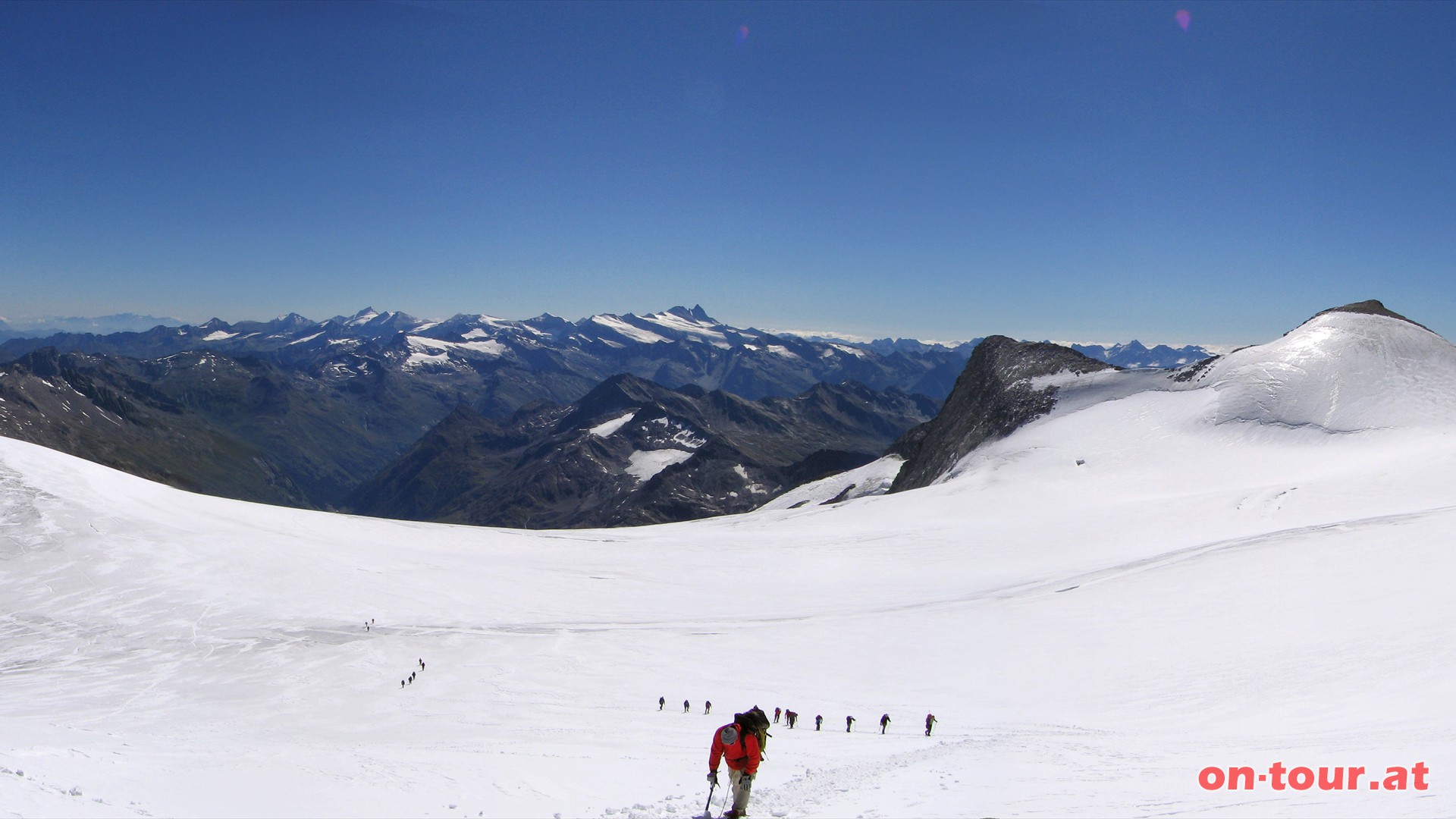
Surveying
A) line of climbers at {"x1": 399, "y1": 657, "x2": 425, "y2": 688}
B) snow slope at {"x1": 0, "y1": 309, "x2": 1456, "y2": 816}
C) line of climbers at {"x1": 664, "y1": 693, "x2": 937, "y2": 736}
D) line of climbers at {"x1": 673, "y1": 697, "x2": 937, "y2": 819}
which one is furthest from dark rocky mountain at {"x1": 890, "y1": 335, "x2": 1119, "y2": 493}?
line of climbers at {"x1": 673, "y1": 697, "x2": 937, "y2": 819}

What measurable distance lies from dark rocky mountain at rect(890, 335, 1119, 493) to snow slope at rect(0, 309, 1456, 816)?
3132 centimetres

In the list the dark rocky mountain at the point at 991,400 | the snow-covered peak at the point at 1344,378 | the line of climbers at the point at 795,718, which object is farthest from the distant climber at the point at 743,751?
the dark rocky mountain at the point at 991,400

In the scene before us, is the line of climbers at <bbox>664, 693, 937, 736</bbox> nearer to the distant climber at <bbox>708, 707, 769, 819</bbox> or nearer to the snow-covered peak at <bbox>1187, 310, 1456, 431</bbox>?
the distant climber at <bbox>708, 707, 769, 819</bbox>

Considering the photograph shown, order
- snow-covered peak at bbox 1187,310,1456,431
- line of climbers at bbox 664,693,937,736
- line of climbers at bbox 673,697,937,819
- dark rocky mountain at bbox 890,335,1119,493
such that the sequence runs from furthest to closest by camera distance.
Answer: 1. dark rocky mountain at bbox 890,335,1119,493
2. snow-covered peak at bbox 1187,310,1456,431
3. line of climbers at bbox 664,693,937,736
4. line of climbers at bbox 673,697,937,819

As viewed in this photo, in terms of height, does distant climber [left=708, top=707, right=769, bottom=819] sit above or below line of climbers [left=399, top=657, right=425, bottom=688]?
above

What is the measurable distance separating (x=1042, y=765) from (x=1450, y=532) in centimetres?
3378

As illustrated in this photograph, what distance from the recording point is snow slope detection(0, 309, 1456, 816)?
16172 mm

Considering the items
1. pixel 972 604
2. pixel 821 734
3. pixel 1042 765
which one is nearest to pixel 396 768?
pixel 821 734

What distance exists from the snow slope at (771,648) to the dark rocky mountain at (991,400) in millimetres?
31317

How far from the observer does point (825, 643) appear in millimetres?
39062

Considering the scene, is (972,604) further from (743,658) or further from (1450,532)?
(1450,532)

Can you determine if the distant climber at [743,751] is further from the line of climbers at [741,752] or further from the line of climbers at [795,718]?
the line of climbers at [795,718]

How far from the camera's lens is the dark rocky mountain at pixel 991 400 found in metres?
104

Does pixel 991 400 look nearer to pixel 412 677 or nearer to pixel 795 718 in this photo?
pixel 795 718
